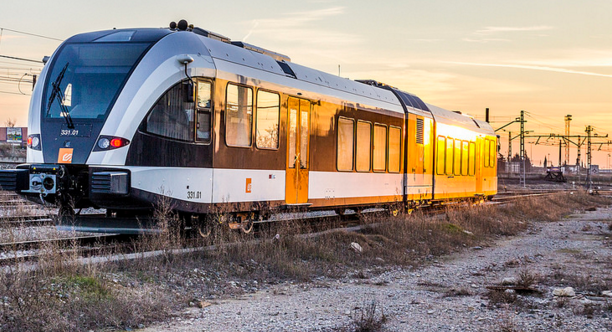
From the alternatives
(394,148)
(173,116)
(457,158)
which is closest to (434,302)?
(173,116)

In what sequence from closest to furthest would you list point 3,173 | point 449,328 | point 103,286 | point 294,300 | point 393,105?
point 449,328
point 103,286
point 294,300
point 3,173
point 393,105

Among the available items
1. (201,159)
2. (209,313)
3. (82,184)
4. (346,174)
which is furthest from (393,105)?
(209,313)

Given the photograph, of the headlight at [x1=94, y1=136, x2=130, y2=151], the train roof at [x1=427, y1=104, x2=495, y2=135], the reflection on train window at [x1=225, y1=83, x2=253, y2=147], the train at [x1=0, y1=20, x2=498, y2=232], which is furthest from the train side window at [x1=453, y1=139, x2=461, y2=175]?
the headlight at [x1=94, y1=136, x2=130, y2=151]

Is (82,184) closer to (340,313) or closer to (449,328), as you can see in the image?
(340,313)

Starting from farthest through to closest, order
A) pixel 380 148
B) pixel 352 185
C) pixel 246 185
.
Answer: pixel 380 148, pixel 352 185, pixel 246 185

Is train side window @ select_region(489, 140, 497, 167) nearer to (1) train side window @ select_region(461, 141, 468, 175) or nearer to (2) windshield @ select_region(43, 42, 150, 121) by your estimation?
(1) train side window @ select_region(461, 141, 468, 175)

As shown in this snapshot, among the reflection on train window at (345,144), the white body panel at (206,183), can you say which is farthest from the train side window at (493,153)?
the white body panel at (206,183)

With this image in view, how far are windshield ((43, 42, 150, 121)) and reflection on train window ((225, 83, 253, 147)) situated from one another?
1712 mm

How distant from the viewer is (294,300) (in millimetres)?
8570

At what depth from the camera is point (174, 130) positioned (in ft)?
34.9

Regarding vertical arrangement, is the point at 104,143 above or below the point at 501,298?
above

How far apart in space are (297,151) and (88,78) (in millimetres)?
4582

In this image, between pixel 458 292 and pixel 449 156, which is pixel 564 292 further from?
pixel 449 156

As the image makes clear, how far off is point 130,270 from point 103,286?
3.81ft
